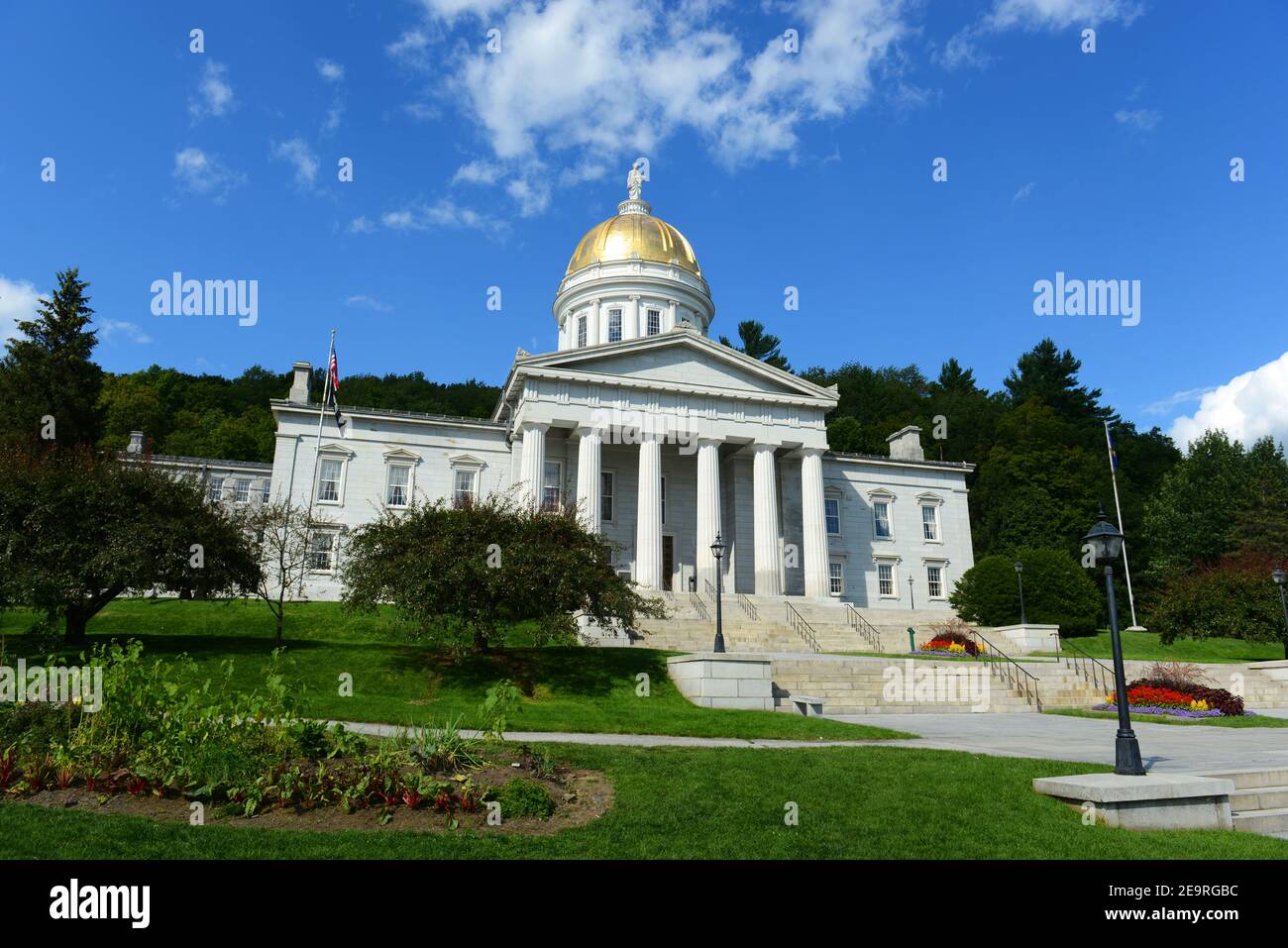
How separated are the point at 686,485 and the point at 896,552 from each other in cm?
1463

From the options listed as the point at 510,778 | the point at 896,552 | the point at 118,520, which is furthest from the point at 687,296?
the point at 510,778

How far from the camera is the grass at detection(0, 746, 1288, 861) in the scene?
22.4 ft

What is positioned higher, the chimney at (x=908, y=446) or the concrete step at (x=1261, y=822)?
the chimney at (x=908, y=446)

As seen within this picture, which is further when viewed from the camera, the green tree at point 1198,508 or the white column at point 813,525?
the green tree at point 1198,508

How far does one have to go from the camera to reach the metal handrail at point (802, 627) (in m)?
33.6

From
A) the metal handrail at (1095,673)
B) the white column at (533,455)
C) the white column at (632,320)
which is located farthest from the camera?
the white column at (632,320)

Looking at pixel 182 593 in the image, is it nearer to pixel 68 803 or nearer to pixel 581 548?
pixel 581 548

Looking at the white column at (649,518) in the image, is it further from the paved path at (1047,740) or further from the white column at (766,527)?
the paved path at (1047,740)

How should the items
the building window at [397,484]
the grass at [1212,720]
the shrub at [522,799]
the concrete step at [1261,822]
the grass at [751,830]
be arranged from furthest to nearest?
the building window at [397,484], the grass at [1212,720], the concrete step at [1261,822], the shrub at [522,799], the grass at [751,830]

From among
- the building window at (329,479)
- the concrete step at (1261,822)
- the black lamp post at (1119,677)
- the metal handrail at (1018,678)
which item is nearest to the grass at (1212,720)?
the metal handrail at (1018,678)

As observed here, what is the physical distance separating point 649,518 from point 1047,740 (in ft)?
81.0

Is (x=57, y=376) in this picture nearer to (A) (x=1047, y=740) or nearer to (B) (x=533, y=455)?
(B) (x=533, y=455)

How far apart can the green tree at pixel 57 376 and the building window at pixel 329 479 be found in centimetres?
1295

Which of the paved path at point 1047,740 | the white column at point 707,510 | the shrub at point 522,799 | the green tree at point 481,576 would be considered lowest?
the paved path at point 1047,740
